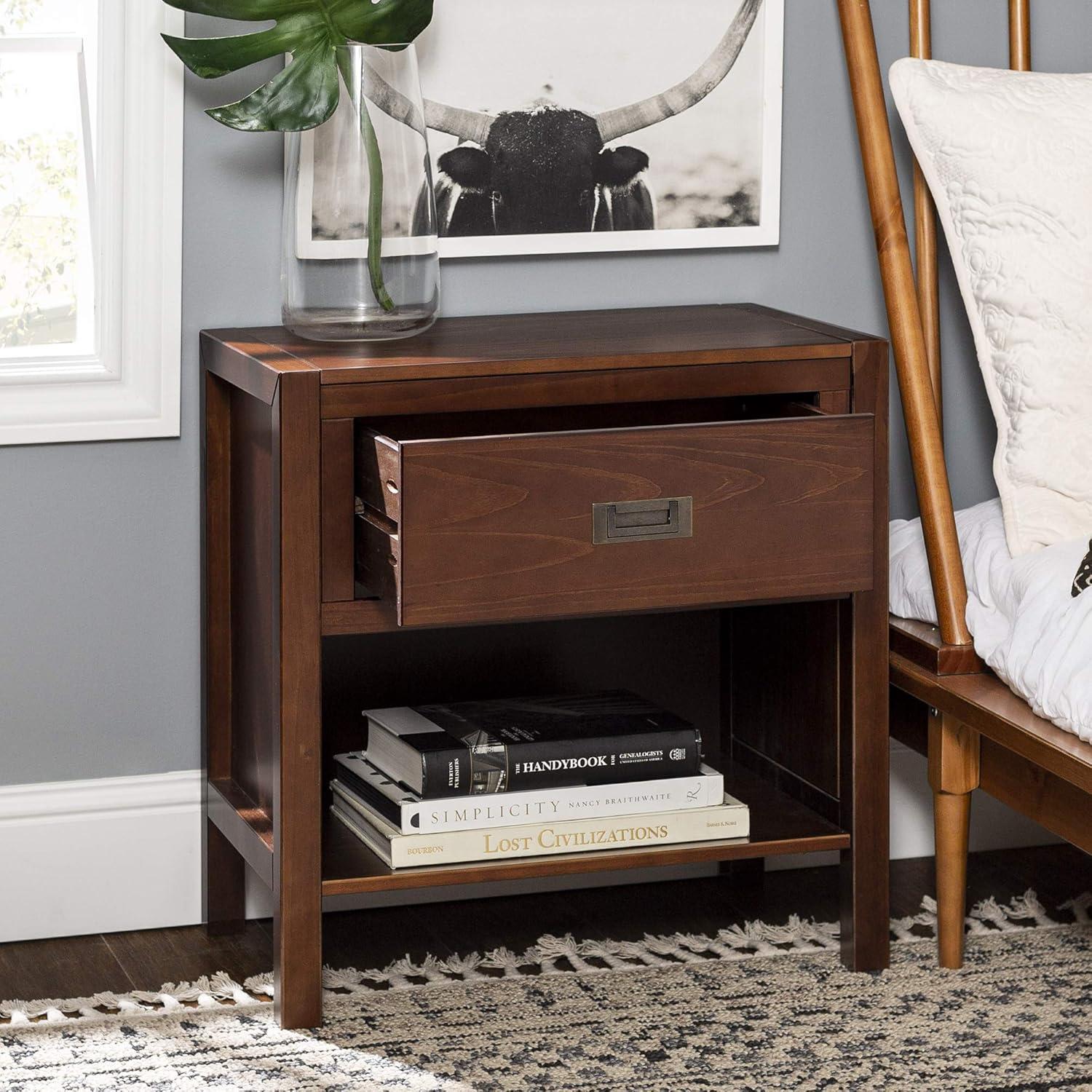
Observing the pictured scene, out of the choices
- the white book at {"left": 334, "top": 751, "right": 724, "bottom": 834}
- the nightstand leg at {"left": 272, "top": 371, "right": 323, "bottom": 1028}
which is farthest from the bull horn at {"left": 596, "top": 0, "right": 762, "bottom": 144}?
the white book at {"left": 334, "top": 751, "right": 724, "bottom": 834}

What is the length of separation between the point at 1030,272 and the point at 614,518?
584mm

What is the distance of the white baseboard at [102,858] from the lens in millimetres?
1933

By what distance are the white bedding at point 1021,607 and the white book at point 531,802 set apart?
1.06 ft

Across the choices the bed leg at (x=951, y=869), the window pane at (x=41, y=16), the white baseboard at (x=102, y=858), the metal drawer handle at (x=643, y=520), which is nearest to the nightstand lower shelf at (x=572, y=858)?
the bed leg at (x=951, y=869)

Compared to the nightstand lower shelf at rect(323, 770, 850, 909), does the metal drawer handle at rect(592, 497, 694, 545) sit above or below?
above

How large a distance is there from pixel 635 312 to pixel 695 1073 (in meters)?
0.88

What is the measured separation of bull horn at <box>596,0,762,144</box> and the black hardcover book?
0.69 metres

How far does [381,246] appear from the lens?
179 cm

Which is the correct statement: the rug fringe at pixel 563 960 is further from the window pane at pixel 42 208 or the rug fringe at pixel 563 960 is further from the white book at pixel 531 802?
the window pane at pixel 42 208

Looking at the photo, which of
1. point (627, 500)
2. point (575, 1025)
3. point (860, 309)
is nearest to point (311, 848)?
point (575, 1025)

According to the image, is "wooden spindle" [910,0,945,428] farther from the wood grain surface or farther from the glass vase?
the glass vase

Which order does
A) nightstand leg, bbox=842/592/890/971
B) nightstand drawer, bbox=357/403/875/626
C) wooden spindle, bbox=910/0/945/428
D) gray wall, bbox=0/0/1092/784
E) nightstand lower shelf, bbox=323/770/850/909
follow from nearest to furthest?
nightstand drawer, bbox=357/403/875/626, nightstand lower shelf, bbox=323/770/850/909, nightstand leg, bbox=842/592/890/971, gray wall, bbox=0/0/1092/784, wooden spindle, bbox=910/0/945/428

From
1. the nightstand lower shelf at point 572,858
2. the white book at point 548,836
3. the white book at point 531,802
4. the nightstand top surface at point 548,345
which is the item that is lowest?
the nightstand lower shelf at point 572,858

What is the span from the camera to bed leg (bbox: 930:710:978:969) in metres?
1.82
